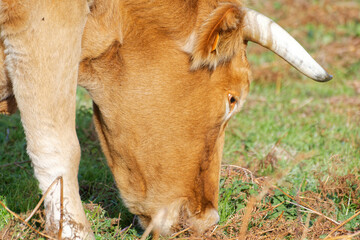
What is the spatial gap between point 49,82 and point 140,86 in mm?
553

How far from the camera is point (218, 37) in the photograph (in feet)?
9.91

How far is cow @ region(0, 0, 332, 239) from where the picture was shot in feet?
9.33

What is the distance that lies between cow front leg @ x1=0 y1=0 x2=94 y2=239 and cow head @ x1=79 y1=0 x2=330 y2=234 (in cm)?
25

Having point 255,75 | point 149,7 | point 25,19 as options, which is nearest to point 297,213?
point 149,7

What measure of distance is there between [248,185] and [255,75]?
155 inches

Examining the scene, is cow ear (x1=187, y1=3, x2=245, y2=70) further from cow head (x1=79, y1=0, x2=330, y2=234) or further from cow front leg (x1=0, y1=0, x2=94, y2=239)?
cow front leg (x1=0, y1=0, x2=94, y2=239)

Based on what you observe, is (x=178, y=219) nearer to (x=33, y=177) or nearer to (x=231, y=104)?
(x=231, y=104)

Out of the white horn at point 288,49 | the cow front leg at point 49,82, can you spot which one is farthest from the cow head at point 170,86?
the cow front leg at point 49,82

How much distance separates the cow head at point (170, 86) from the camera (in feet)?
10.0

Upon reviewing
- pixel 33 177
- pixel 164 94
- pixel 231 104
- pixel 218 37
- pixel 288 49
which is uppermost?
pixel 218 37

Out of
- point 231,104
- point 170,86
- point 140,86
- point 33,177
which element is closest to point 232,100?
point 231,104

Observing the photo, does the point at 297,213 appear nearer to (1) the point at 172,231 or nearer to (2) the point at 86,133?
(1) the point at 172,231

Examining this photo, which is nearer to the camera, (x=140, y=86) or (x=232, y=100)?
(x=140, y=86)

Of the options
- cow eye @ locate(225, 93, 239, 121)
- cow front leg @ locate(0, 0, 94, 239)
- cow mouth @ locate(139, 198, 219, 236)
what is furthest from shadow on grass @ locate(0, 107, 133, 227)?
cow eye @ locate(225, 93, 239, 121)
